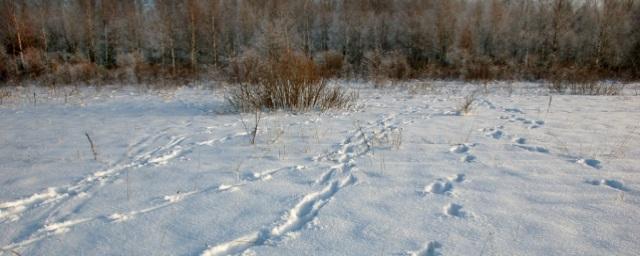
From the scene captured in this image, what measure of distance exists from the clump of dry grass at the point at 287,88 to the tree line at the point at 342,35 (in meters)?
10.3

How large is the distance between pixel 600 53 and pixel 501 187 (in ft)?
79.5

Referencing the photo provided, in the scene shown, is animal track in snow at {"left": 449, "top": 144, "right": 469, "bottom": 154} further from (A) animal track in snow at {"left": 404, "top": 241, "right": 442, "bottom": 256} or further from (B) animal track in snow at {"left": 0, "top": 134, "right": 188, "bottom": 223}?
(B) animal track in snow at {"left": 0, "top": 134, "right": 188, "bottom": 223}

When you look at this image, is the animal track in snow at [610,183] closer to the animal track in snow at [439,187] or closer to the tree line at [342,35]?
the animal track in snow at [439,187]

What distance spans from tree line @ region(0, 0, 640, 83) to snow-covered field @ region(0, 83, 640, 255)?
13.1 meters

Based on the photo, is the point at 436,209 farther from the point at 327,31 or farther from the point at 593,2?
the point at 593,2

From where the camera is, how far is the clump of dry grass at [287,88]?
6.52 metres

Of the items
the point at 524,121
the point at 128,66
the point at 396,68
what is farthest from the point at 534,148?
the point at 128,66

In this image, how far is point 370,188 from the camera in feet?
8.59

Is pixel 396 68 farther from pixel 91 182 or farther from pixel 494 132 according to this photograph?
pixel 91 182

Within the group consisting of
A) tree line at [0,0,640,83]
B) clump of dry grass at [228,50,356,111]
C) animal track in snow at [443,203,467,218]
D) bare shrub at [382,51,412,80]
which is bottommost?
animal track in snow at [443,203,467,218]

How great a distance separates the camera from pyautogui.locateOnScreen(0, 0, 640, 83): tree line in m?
17.9

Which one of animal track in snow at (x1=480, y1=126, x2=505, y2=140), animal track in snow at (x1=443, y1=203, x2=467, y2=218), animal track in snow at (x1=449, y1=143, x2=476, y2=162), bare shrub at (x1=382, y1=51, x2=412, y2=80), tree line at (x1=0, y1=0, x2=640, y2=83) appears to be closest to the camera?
animal track in snow at (x1=443, y1=203, x2=467, y2=218)

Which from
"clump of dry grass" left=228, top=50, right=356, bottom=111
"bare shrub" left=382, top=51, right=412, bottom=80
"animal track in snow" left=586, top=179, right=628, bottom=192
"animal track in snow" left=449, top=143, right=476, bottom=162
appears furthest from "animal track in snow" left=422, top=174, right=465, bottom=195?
"bare shrub" left=382, top=51, right=412, bottom=80

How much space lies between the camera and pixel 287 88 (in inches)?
262
